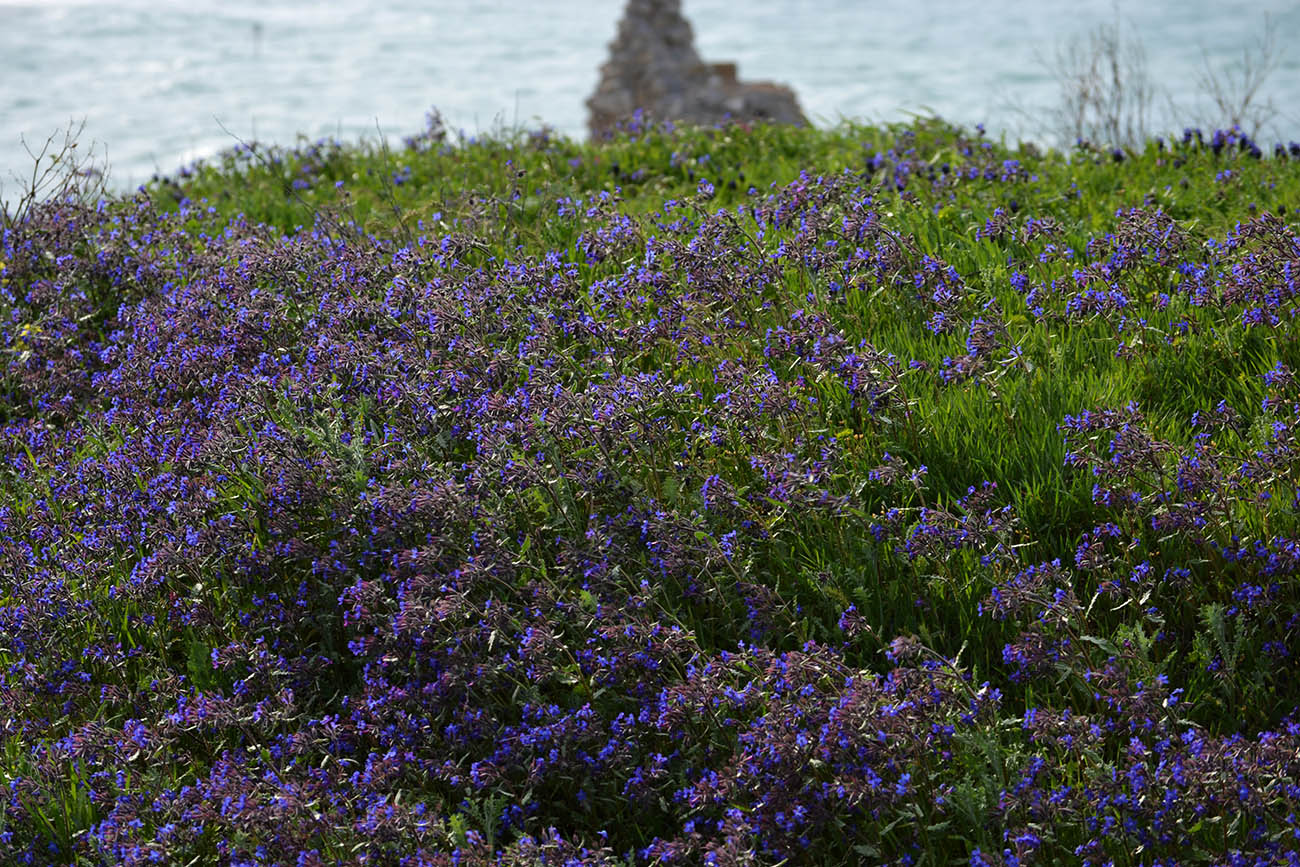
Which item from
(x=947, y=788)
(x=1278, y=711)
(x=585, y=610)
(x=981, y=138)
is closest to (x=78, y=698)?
(x=585, y=610)

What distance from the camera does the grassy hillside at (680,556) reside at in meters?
2.99

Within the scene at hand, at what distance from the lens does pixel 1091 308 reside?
439cm

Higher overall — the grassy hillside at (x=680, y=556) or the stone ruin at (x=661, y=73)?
the stone ruin at (x=661, y=73)

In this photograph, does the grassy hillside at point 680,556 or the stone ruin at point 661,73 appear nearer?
the grassy hillside at point 680,556

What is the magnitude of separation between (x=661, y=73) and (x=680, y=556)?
61.5 ft

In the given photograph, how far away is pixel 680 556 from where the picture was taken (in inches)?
140

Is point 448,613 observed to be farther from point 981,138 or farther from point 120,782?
point 981,138

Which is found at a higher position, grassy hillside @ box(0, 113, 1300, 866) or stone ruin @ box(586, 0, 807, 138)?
stone ruin @ box(586, 0, 807, 138)

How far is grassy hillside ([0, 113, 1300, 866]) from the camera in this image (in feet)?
9.82

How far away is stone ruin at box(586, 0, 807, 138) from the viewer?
2086 cm

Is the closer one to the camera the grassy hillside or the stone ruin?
the grassy hillside

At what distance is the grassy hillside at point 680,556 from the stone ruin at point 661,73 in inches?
628

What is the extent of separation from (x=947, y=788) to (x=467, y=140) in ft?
23.0

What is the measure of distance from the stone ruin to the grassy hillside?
15962 millimetres
